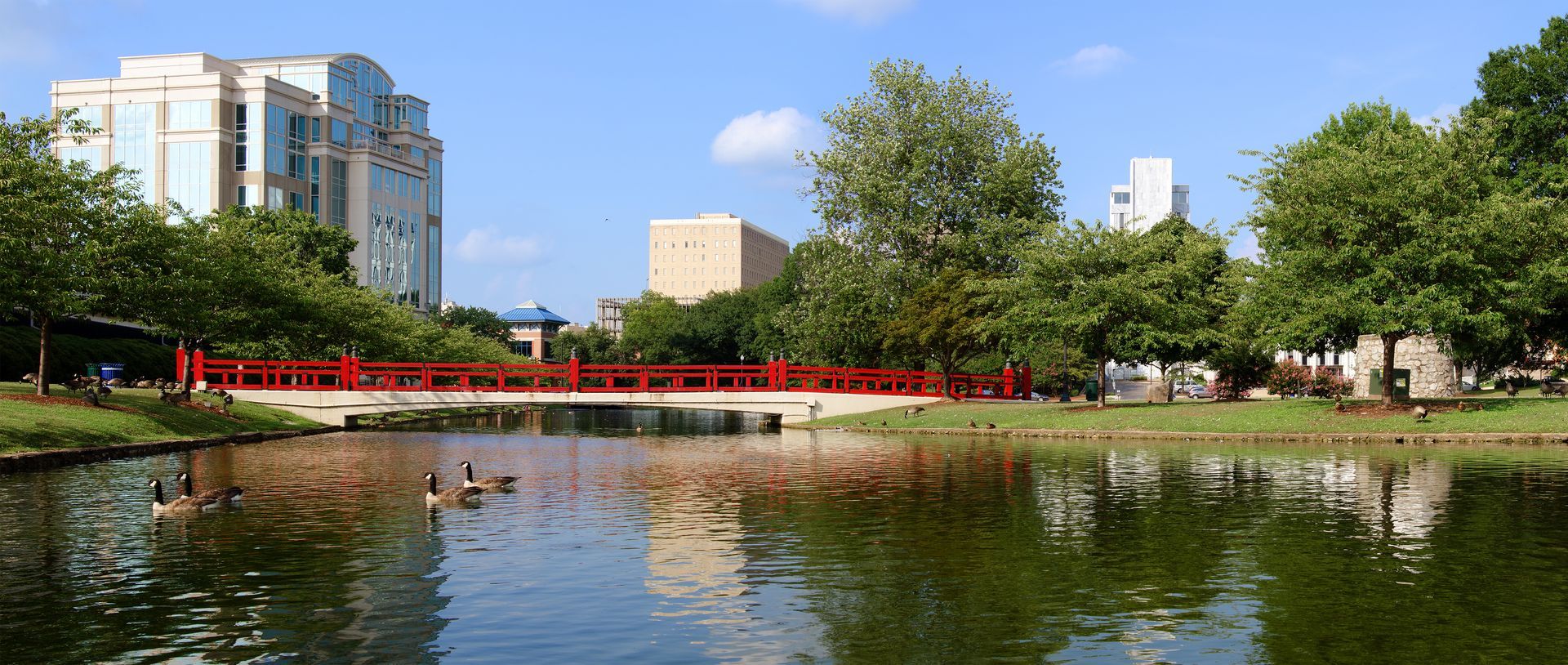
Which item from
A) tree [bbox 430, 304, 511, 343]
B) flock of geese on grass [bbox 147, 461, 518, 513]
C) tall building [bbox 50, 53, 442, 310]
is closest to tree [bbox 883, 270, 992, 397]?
flock of geese on grass [bbox 147, 461, 518, 513]

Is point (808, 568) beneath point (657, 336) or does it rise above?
beneath

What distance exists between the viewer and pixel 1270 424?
141ft

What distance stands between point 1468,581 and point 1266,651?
4.80 m

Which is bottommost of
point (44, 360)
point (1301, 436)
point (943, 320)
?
point (1301, 436)

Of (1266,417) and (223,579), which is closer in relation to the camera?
(223,579)

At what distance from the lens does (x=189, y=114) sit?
11525cm

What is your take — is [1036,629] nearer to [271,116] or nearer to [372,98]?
[271,116]

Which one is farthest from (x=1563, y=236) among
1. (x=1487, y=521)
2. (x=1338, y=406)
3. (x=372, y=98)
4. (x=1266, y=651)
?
(x=372, y=98)

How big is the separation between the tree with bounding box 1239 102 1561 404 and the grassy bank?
2.63 m

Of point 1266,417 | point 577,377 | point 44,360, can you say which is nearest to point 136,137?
point 577,377

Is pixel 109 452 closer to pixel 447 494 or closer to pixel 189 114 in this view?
pixel 447 494

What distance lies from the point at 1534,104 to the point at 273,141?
104 m

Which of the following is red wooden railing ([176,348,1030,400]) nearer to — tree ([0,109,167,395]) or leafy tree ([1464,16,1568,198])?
tree ([0,109,167,395])

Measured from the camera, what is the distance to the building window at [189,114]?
4520 inches
